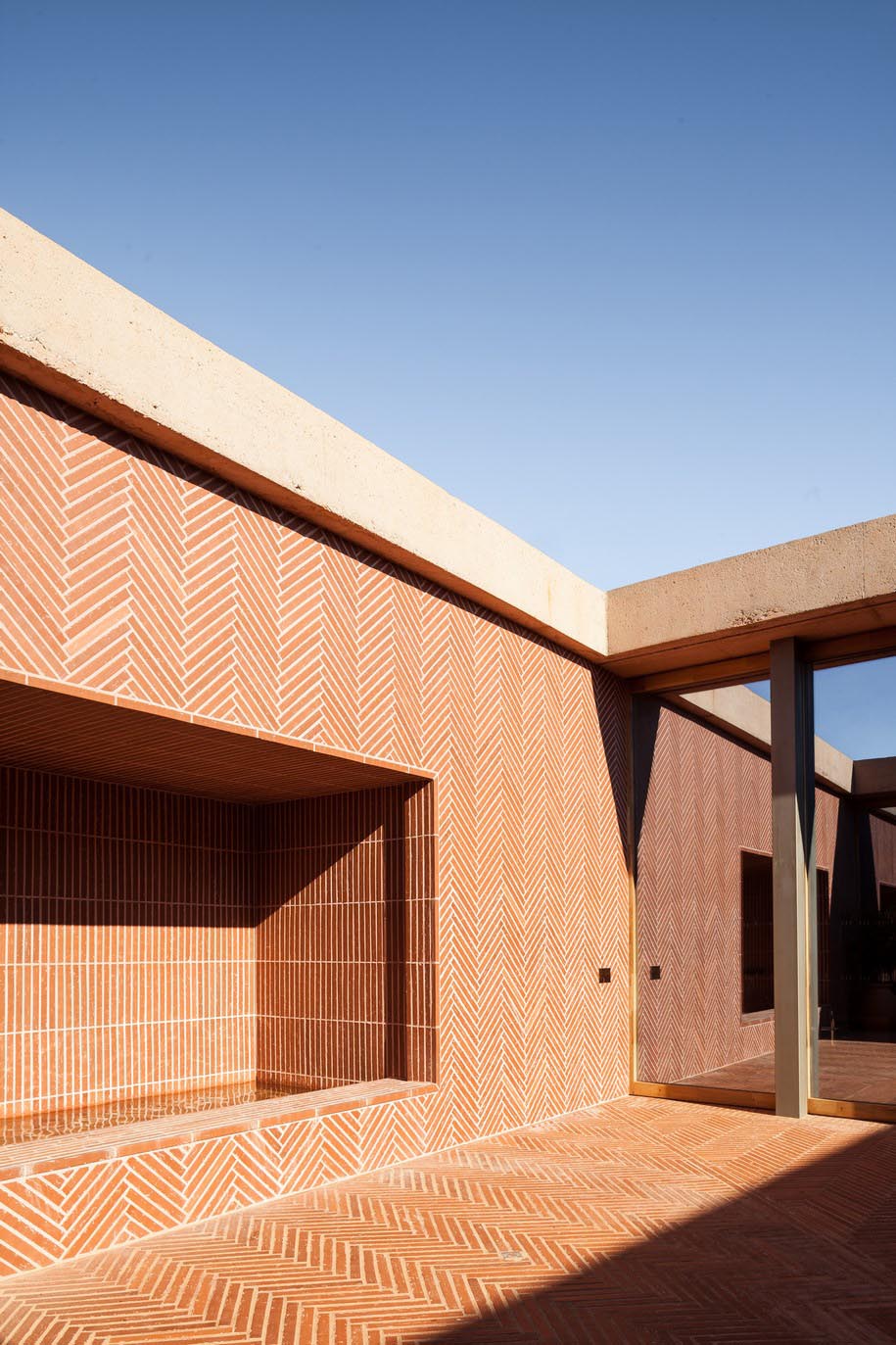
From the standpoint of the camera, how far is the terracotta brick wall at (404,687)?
6102 millimetres

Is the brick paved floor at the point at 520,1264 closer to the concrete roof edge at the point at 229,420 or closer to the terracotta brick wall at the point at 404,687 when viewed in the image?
the terracotta brick wall at the point at 404,687

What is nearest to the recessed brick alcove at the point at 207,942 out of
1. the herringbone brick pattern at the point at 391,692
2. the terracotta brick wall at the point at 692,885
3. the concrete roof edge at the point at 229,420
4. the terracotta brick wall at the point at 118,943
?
the terracotta brick wall at the point at 118,943

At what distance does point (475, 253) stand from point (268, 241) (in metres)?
2.13

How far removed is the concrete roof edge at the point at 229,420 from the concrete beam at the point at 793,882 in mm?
2515

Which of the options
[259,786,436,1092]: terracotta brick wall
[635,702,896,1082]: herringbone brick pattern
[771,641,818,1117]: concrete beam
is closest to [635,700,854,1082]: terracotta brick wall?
[635,702,896,1082]: herringbone brick pattern

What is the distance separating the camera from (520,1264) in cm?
582

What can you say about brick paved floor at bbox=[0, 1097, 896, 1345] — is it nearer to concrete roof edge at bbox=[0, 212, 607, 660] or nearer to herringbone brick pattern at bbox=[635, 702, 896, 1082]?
herringbone brick pattern at bbox=[635, 702, 896, 1082]

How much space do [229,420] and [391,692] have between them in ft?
8.60

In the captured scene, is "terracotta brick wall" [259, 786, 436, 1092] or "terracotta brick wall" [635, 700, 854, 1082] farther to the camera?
"terracotta brick wall" [635, 700, 854, 1082]

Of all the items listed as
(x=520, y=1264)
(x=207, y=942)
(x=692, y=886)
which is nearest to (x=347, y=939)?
(x=207, y=942)

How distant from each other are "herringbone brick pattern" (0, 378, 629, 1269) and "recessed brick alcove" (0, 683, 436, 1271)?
327mm

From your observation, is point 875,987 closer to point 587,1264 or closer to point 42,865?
point 587,1264

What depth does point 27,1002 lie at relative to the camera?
8195 mm

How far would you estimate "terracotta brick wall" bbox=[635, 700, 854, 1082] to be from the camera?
1144 centimetres
